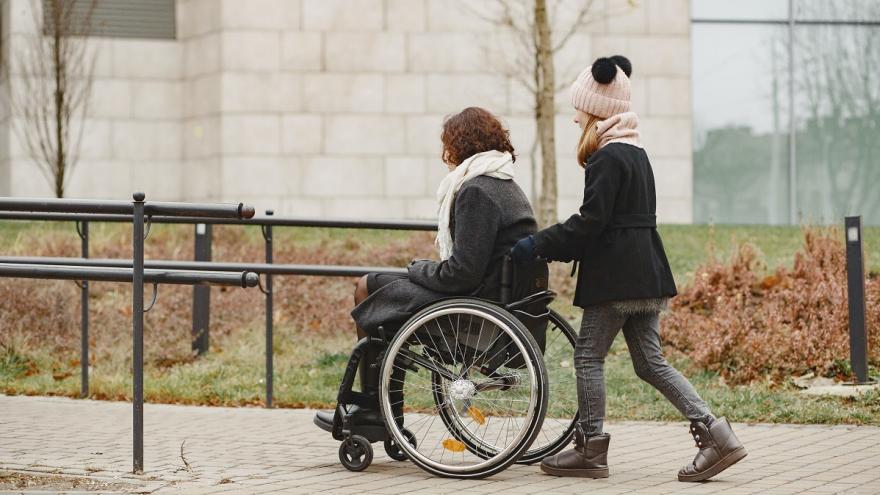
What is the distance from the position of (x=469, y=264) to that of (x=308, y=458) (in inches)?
52.7

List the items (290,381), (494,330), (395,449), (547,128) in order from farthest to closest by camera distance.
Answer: (547,128) → (290,381) → (395,449) → (494,330)

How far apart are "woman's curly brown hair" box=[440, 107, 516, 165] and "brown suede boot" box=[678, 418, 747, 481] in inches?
61.8

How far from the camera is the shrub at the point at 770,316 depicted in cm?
910

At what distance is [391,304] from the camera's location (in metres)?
6.20

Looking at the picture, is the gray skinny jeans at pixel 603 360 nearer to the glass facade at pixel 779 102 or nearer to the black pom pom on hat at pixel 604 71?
the black pom pom on hat at pixel 604 71

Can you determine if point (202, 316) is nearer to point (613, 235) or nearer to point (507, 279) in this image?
point (507, 279)

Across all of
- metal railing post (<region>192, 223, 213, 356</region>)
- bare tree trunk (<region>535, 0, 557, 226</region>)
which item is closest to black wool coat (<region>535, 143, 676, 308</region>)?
metal railing post (<region>192, 223, 213, 356</region>)

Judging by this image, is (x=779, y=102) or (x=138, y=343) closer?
(x=138, y=343)

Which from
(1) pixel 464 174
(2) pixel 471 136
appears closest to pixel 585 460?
(1) pixel 464 174

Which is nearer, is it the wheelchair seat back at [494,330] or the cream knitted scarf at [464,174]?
the wheelchair seat back at [494,330]

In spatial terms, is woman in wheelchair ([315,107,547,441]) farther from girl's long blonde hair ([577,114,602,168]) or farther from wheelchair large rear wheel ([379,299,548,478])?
girl's long blonde hair ([577,114,602,168])

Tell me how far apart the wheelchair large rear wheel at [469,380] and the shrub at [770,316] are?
318 cm

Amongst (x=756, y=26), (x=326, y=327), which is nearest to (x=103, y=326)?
(x=326, y=327)

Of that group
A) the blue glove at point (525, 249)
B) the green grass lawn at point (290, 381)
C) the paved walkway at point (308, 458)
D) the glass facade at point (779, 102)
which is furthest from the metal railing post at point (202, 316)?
the glass facade at point (779, 102)
